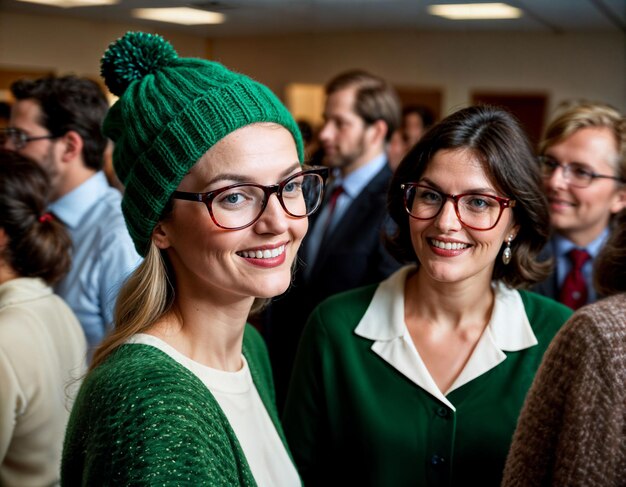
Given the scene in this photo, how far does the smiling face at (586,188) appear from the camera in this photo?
2588 millimetres

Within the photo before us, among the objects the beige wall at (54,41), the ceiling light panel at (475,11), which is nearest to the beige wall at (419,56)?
the beige wall at (54,41)

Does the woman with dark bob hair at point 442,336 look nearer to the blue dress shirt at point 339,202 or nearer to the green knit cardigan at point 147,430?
the green knit cardigan at point 147,430

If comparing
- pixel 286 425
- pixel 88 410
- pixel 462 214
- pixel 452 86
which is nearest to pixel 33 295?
pixel 286 425

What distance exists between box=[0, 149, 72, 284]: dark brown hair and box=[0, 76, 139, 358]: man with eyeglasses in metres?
0.41

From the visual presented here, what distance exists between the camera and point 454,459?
1.72 meters

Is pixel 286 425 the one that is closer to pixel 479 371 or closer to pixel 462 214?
pixel 479 371

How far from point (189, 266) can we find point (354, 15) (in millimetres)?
8316

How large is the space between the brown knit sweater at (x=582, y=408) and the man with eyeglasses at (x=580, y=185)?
125 centimetres

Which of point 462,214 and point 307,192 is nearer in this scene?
point 307,192

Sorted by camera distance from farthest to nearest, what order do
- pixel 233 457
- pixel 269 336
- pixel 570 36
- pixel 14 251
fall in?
pixel 570 36, pixel 269 336, pixel 14 251, pixel 233 457

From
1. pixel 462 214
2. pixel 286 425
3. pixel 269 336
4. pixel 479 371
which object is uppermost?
pixel 462 214

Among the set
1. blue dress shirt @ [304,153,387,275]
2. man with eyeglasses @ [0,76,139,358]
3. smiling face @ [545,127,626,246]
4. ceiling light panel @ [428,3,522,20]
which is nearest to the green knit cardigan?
man with eyeglasses @ [0,76,139,358]

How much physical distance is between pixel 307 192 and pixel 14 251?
3.53ft

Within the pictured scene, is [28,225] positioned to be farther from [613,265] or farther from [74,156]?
[613,265]
